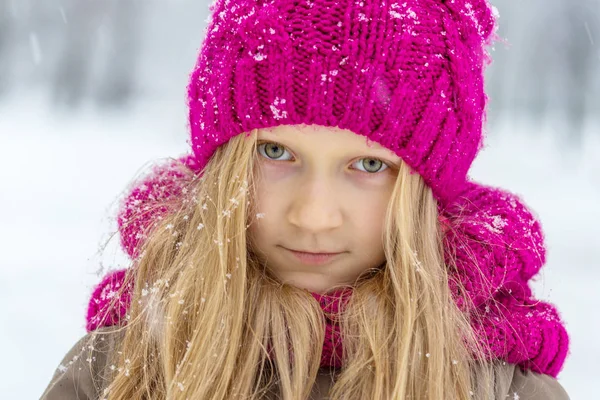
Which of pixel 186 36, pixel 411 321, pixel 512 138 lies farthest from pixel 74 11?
pixel 411 321

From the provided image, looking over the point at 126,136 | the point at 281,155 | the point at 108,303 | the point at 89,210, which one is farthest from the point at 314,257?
the point at 126,136

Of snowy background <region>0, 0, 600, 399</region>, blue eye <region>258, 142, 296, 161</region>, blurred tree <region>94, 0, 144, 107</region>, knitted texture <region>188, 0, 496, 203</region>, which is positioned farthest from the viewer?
blurred tree <region>94, 0, 144, 107</region>

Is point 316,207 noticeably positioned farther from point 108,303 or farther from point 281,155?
point 108,303

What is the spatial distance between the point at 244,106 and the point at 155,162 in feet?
1.33

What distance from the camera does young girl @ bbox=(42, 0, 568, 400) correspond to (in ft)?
3.80

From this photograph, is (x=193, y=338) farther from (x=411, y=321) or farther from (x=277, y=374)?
(x=411, y=321)

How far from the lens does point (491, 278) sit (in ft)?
4.24

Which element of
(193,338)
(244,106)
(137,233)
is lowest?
(193,338)

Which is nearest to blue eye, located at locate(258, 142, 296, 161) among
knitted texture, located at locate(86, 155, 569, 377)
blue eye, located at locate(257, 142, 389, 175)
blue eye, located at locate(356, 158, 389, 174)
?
blue eye, located at locate(257, 142, 389, 175)

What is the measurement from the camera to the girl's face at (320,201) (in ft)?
3.86

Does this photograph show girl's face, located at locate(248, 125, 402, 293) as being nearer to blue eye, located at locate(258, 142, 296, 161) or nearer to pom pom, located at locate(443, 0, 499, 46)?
blue eye, located at locate(258, 142, 296, 161)

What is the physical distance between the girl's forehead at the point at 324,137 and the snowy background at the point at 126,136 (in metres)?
1.18

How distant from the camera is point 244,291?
4.17ft

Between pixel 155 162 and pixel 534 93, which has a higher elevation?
pixel 155 162
